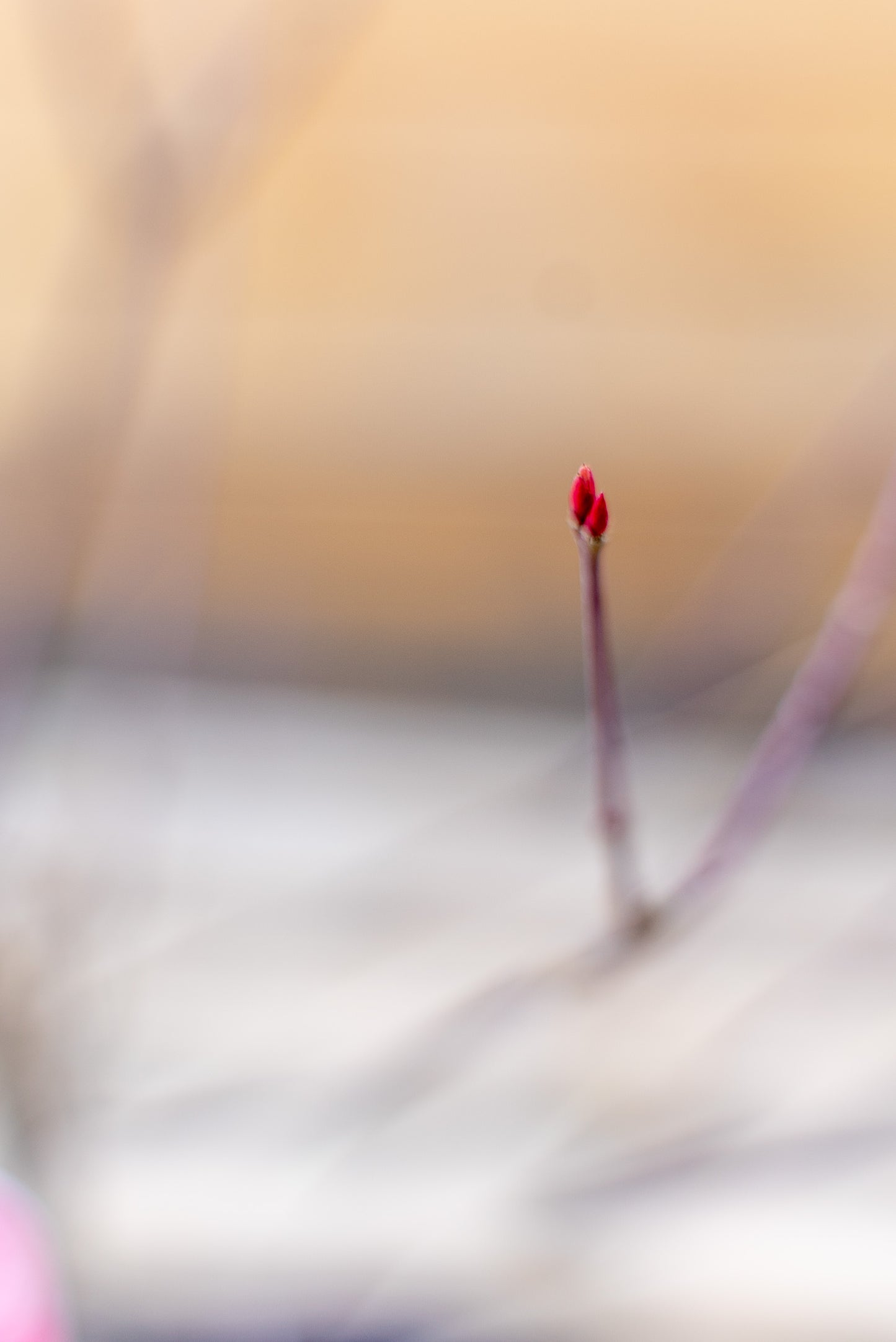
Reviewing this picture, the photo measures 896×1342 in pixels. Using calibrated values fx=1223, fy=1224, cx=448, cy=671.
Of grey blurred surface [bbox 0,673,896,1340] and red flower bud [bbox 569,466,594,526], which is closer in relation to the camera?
red flower bud [bbox 569,466,594,526]

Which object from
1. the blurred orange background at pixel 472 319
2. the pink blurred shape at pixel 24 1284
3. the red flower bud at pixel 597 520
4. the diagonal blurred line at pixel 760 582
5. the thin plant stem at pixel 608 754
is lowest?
the pink blurred shape at pixel 24 1284

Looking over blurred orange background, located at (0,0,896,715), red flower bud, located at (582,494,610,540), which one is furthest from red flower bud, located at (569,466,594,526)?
blurred orange background, located at (0,0,896,715)

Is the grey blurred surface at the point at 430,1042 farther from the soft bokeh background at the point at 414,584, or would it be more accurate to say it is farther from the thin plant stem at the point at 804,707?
the thin plant stem at the point at 804,707

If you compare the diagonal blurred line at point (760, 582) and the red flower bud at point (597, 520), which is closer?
the red flower bud at point (597, 520)

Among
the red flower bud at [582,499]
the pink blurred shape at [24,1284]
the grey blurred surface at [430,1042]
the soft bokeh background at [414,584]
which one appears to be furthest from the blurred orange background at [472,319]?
the red flower bud at [582,499]

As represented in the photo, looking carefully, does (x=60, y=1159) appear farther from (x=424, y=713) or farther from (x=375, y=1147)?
(x=424, y=713)

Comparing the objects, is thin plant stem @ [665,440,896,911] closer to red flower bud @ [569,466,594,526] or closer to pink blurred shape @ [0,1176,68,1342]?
red flower bud @ [569,466,594,526]
